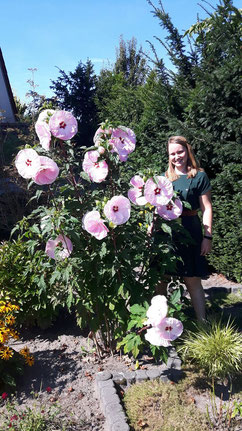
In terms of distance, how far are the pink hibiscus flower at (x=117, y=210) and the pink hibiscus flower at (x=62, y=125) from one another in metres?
0.52

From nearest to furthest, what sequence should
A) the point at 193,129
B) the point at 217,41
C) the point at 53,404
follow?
the point at 53,404
the point at 217,41
the point at 193,129

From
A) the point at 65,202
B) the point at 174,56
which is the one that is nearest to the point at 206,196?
the point at 65,202

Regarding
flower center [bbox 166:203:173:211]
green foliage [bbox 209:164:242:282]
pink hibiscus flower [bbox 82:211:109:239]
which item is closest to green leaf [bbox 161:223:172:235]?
flower center [bbox 166:203:173:211]

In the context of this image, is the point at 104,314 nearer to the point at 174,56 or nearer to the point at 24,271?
the point at 24,271

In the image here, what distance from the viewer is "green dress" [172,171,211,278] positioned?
3189 mm

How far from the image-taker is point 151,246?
9.14 feet

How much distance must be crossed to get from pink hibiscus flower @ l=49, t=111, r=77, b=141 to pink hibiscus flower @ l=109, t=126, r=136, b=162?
28cm

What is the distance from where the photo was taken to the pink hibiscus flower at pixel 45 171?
231 cm

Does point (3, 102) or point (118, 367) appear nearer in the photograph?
point (118, 367)

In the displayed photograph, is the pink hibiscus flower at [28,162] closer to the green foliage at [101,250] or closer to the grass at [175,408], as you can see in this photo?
the green foliage at [101,250]

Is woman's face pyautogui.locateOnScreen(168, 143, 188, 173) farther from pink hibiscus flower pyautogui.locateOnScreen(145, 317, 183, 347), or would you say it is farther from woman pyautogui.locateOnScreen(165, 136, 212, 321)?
pink hibiscus flower pyautogui.locateOnScreen(145, 317, 183, 347)

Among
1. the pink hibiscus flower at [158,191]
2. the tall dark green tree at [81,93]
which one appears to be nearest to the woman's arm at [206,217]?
the pink hibiscus flower at [158,191]

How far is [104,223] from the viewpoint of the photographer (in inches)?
95.4

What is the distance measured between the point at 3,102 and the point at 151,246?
14703 millimetres
